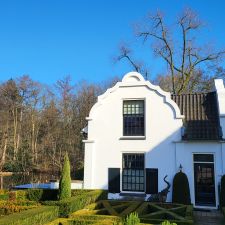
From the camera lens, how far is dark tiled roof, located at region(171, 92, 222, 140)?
16.7 meters

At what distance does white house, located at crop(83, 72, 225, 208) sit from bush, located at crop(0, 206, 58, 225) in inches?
289

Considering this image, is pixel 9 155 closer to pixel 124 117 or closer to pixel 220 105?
pixel 124 117

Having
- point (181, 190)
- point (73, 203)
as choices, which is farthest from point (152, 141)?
point (73, 203)

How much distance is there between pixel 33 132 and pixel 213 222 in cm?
3177

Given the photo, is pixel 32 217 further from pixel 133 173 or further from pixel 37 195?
pixel 133 173

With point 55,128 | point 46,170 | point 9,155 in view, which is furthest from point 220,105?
point 9,155

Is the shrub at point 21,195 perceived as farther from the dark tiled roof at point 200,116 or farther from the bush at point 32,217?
the dark tiled roof at point 200,116

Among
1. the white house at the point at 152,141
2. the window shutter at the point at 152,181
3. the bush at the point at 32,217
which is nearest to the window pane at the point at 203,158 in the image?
the white house at the point at 152,141

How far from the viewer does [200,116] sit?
700 inches

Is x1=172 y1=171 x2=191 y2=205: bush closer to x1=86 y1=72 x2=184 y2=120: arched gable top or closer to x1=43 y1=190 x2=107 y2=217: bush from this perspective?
x1=86 y1=72 x2=184 y2=120: arched gable top

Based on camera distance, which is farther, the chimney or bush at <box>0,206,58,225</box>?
the chimney

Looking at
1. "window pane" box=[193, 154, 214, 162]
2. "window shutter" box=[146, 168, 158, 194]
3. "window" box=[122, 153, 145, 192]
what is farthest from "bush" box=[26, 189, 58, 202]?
"window pane" box=[193, 154, 214, 162]

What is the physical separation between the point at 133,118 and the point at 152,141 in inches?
75.3

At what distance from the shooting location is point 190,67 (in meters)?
32.8
